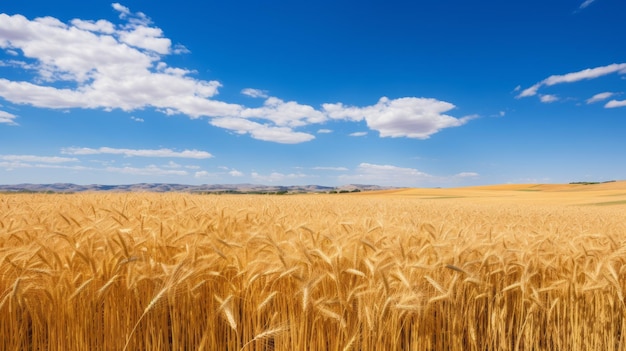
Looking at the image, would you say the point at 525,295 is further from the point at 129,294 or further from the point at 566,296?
the point at 129,294

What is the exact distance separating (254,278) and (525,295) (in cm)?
224

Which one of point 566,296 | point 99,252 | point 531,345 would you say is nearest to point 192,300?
point 99,252

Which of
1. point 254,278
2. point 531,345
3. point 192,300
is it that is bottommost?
point 531,345

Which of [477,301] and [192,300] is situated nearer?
[192,300]

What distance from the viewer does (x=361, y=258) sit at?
274 cm

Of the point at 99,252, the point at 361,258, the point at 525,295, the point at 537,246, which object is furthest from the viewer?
the point at 537,246

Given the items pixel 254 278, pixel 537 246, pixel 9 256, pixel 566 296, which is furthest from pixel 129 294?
pixel 537 246

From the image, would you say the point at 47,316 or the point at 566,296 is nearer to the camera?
the point at 47,316

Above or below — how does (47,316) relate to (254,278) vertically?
below

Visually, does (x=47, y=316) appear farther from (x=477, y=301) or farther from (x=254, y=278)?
(x=477, y=301)

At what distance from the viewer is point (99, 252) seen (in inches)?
97.6

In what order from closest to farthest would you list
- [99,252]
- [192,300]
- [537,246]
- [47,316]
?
[47,316] < [192,300] < [99,252] < [537,246]

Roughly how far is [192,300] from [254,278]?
45cm

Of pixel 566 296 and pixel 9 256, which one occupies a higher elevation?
pixel 9 256
